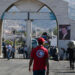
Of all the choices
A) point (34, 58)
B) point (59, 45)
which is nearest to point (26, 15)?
point (59, 45)

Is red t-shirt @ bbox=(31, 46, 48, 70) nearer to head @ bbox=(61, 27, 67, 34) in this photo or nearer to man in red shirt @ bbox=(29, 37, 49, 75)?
man in red shirt @ bbox=(29, 37, 49, 75)

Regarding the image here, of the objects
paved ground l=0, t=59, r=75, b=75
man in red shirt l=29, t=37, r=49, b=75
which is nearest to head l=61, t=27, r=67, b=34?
paved ground l=0, t=59, r=75, b=75

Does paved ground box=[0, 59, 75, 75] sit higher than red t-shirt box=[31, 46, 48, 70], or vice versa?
red t-shirt box=[31, 46, 48, 70]

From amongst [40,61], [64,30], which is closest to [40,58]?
[40,61]

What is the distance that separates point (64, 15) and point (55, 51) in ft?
15.9

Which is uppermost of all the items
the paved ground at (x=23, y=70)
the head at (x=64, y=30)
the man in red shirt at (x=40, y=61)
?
the head at (x=64, y=30)

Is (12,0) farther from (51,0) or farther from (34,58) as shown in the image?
(34,58)

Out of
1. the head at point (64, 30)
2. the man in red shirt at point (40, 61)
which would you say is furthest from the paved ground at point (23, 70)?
the head at point (64, 30)

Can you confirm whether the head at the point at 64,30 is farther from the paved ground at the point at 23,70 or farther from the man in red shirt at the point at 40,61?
the man in red shirt at the point at 40,61

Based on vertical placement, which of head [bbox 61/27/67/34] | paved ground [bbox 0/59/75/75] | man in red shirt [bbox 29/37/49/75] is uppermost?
head [bbox 61/27/67/34]

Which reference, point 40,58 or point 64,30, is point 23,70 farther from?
point 64,30

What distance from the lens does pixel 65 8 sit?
36656 mm

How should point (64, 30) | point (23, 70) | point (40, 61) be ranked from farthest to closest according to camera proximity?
point (64, 30) < point (23, 70) < point (40, 61)

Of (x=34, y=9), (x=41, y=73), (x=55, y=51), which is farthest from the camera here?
(x=34, y=9)
